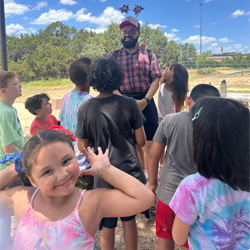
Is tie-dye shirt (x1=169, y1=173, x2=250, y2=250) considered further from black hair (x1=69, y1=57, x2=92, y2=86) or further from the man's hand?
the man's hand

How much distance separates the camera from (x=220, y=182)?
101 centimetres

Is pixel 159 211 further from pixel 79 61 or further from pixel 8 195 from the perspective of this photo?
pixel 79 61

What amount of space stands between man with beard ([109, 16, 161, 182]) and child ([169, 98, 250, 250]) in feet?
6.23

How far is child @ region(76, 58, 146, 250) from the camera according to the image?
1690 millimetres

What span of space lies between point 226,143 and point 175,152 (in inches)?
22.2

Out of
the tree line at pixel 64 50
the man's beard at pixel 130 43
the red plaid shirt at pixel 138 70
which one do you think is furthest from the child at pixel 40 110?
the tree line at pixel 64 50

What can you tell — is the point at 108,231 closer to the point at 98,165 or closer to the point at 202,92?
the point at 98,165

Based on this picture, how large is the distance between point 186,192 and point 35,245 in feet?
2.10

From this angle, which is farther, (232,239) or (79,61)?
(79,61)

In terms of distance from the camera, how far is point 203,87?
1776 millimetres

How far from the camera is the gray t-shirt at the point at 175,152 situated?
1486 mm

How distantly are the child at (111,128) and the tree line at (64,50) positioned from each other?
73.7ft

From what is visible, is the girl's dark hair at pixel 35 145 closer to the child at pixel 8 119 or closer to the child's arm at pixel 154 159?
the child's arm at pixel 154 159

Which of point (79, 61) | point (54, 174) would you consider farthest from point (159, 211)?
point (79, 61)
